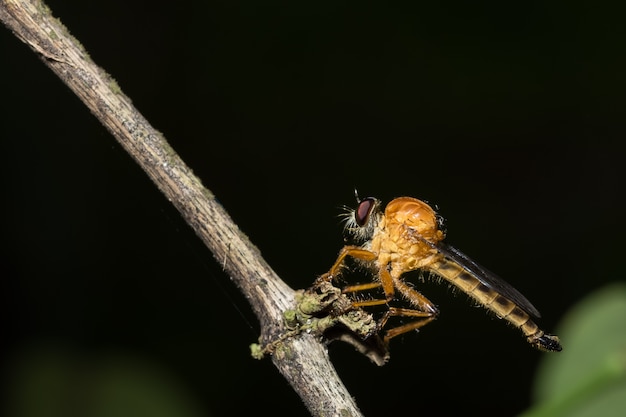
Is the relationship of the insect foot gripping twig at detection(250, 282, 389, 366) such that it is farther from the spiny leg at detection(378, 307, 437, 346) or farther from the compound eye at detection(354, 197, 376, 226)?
the compound eye at detection(354, 197, 376, 226)

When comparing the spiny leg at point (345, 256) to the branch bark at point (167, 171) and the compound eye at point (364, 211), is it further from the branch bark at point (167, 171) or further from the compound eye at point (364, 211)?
the branch bark at point (167, 171)

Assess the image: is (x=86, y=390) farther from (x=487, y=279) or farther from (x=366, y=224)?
(x=487, y=279)

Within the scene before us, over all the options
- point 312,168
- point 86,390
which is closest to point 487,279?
point 312,168

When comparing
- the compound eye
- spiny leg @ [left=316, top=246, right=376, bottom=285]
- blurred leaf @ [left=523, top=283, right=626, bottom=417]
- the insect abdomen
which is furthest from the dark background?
blurred leaf @ [left=523, top=283, right=626, bottom=417]

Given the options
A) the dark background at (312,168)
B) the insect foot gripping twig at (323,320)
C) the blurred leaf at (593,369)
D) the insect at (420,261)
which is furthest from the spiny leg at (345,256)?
the dark background at (312,168)

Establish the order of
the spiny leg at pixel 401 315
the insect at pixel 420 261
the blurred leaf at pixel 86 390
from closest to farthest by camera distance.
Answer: the spiny leg at pixel 401 315 → the insect at pixel 420 261 → the blurred leaf at pixel 86 390

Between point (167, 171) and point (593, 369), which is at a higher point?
point (593, 369)
